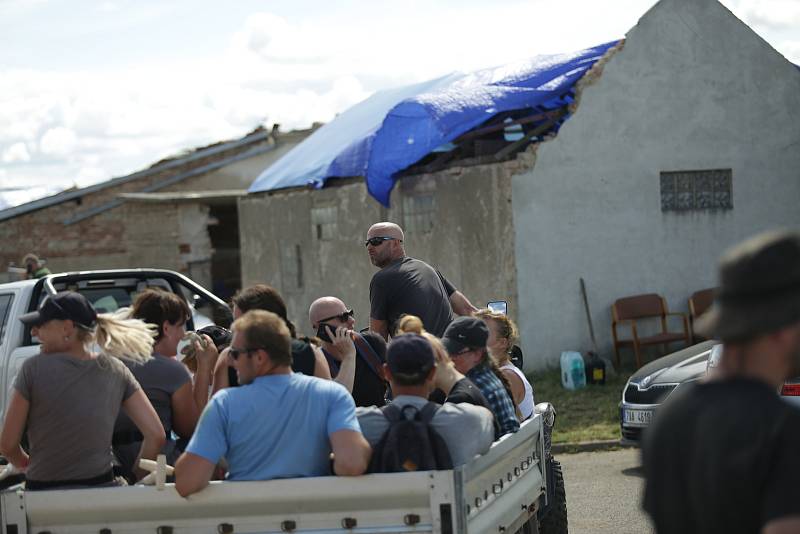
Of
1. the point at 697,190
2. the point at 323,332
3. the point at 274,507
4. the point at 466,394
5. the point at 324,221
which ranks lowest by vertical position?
the point at 274,507

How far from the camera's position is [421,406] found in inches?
181

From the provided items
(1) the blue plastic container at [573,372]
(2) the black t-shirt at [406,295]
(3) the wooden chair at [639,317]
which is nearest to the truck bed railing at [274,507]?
(2) the black t-shirt at [406,295]

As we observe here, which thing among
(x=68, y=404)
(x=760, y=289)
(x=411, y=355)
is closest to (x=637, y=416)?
(x=411, y=355)

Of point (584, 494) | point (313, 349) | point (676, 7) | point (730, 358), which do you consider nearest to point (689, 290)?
point (676, 7)

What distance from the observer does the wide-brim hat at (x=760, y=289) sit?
247cm

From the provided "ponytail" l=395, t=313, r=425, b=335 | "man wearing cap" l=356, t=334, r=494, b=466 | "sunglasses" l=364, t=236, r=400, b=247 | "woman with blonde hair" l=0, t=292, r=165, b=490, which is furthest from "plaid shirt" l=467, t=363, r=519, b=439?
"sunglasses" l=364, t=236, r=400, b=247

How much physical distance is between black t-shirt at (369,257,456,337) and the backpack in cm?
280

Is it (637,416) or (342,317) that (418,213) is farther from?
(342,317)

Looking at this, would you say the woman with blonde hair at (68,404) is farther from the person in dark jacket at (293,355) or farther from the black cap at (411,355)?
the black cap at (411,355)

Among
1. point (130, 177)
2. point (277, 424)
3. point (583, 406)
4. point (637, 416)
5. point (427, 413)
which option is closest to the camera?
point (277, 424)

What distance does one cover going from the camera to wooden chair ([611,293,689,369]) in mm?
14961

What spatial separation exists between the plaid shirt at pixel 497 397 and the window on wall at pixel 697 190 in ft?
34.5

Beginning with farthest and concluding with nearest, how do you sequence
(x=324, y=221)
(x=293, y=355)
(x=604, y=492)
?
(x=324, y=221) → (x=604, y=492) → (x=293, y=355)

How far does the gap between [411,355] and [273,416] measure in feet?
1.98
